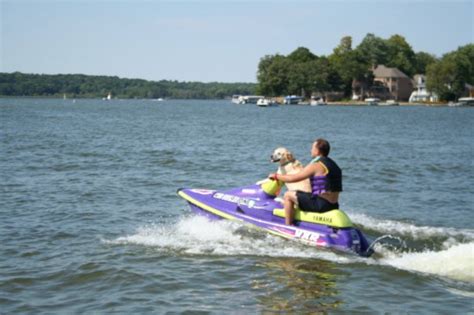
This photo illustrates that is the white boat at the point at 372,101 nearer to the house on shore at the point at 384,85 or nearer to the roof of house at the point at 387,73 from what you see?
the house on shore at the point at 384,85

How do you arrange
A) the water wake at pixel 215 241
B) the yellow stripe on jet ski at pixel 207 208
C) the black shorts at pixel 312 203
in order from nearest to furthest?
the water wake at pixel 215 241, the black shorts at pixel 312 203, the yellow stripe on jet ski at pixel 207 208

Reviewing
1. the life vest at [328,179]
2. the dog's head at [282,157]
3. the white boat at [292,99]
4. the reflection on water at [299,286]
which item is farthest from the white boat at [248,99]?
the reflection on water at [299,286]

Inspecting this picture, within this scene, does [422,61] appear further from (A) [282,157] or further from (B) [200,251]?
(B) [200,251]

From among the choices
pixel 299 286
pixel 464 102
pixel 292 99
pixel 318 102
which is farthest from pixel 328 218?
pixel 292 99

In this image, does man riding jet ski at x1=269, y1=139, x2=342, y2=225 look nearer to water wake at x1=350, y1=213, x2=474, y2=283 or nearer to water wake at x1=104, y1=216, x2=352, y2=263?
water wake at x1=104, y1=216, x2=352, y2=263

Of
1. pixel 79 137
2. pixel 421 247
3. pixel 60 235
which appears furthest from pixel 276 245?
pixel 79 137

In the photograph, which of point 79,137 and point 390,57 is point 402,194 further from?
point 390,57

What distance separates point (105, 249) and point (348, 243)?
4.47 meters

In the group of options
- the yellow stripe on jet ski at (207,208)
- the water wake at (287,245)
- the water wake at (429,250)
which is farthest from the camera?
the yellow stripe on jet ski at (207,208)

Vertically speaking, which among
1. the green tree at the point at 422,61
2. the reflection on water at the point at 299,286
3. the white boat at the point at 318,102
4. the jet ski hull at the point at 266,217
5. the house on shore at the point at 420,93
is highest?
the green tree at the point at 422,61

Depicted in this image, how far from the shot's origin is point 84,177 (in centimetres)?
2097

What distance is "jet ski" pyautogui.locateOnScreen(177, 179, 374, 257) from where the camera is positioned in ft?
37.2

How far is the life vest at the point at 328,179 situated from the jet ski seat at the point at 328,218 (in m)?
0.42

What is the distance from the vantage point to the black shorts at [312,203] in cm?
1157
